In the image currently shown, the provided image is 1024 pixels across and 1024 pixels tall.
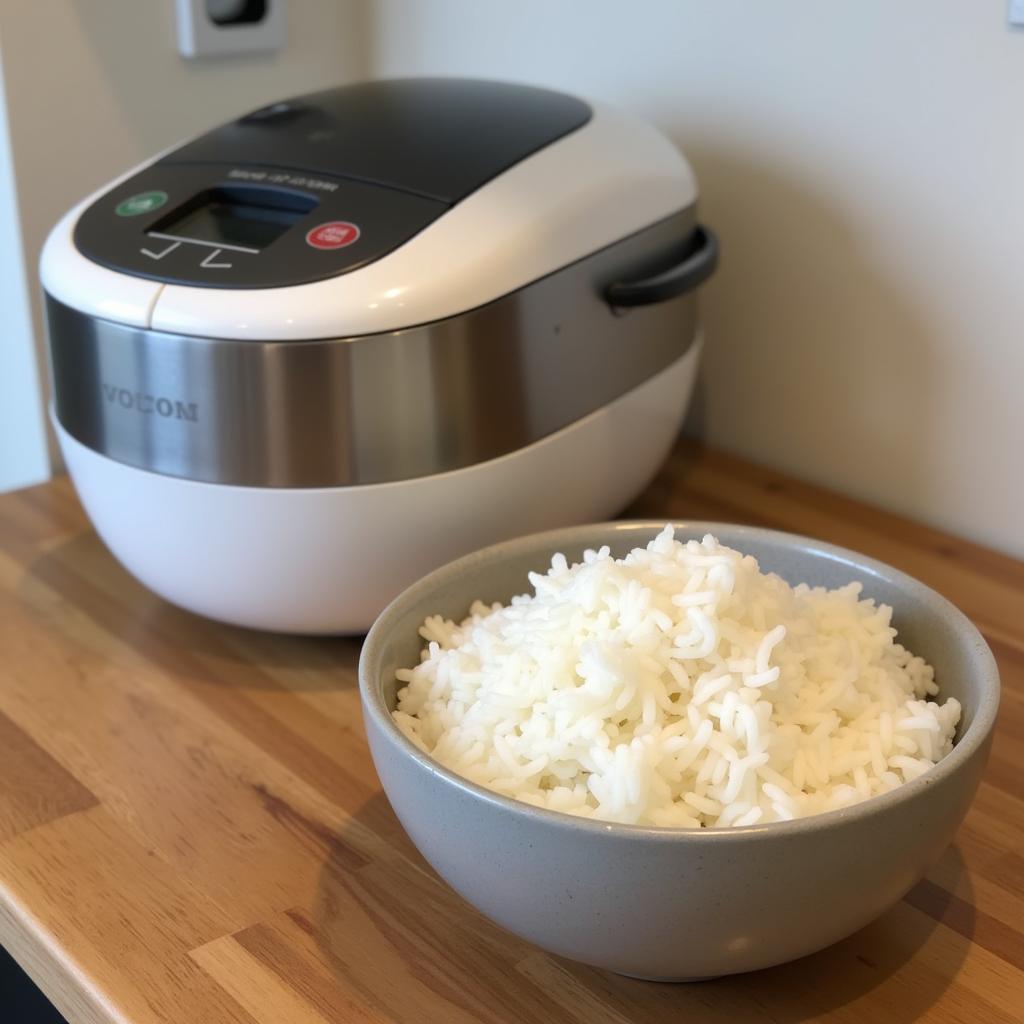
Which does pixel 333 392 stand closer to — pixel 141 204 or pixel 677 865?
pixel 141 204

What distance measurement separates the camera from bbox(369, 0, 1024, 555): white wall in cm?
91

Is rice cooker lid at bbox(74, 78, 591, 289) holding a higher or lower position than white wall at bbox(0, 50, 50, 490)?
higher

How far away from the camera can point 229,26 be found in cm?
114

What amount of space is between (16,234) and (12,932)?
61 centimetres

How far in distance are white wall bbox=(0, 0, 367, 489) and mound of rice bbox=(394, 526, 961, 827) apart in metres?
0.62

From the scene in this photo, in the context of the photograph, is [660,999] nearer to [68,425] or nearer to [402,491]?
[402,491]

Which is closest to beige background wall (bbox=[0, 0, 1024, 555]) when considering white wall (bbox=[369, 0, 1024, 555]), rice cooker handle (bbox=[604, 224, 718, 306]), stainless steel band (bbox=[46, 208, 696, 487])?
white wall (bbox=[369, 0, 1024, 555])

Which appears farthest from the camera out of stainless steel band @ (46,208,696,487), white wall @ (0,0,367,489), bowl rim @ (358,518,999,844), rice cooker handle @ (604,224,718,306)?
white wall @ (0,0,367,489)

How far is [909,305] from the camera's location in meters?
0.97

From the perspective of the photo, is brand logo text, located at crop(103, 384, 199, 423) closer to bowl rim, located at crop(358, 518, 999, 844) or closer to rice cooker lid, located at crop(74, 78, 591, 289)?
rice cooker lid, located at crop(74, 78, 591, 289)

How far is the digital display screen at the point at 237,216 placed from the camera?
812mm

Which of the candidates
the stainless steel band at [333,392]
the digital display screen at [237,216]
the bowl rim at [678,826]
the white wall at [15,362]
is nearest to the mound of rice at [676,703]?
the bowl rim at [678,826]

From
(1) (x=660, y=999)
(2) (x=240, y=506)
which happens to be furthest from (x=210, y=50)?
(1) (x=660, y=999)

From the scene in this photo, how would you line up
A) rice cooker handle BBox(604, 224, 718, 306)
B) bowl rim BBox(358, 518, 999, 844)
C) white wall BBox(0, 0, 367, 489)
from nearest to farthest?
bowl rim BBox(358, 518, 999, 844), rice cooker handle BBox(604, 224, 718, 306), white wall BBox(0, 0, 367, 489)
